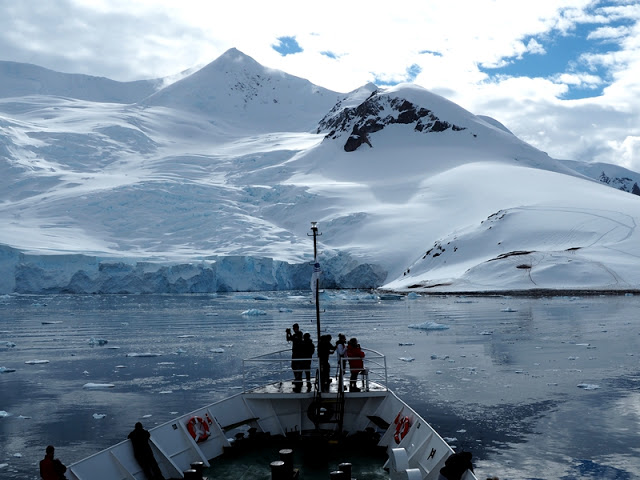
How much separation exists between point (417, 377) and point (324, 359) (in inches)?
375

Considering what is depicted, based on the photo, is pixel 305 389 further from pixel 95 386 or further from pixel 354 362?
pixel 95 386

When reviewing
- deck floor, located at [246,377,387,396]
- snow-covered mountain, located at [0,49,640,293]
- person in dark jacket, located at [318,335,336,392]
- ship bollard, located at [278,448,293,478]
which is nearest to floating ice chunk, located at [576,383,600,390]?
deck floor, located at [246,377,387,396]

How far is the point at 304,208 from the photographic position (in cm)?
12044

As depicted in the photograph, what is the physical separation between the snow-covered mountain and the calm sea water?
27.9m

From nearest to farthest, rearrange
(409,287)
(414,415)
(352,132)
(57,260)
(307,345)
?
(414,415)
(307,345)
(57,260)
(409,287)
(352,132)

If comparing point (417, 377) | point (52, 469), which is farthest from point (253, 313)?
point (52, 469)

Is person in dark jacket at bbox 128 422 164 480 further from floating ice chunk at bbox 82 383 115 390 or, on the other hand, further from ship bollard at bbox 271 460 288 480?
Answer: floating ice chunk at bbox 82 383 115 390

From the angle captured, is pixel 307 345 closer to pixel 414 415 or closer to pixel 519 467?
pixel 414 415

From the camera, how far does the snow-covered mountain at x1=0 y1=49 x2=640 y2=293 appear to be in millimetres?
83688

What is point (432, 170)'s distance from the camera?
137 meters

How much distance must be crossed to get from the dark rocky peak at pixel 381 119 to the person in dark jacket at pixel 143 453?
14463 cm

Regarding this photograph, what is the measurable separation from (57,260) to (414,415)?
240 ft

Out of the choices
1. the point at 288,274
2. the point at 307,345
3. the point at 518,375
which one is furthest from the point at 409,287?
the point at 307,345

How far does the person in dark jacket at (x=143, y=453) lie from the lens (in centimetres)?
1409
